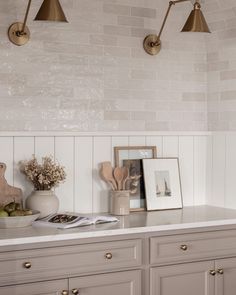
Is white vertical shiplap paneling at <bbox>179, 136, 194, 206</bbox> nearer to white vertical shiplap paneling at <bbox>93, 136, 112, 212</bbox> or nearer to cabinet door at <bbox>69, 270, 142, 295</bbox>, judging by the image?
white vertical shiplap paneling at <bbox>93, 136, 112, 212</bbox>

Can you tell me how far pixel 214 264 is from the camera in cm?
346

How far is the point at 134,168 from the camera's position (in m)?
3.85

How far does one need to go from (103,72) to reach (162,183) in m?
0.82

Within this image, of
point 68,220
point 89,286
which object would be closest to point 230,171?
point 68,220

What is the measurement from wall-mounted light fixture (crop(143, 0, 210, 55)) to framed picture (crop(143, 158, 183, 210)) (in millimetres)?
736

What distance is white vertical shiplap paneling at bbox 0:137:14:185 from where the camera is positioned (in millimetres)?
3444

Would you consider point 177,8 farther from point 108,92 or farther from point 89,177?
point 89,177

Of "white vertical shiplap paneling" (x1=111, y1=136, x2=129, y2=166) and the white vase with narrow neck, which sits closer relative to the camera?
the white vase with narrow neck

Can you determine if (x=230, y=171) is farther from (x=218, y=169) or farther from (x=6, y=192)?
(x=6, y=192)

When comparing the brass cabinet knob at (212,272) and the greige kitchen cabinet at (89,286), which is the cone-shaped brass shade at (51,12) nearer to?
the greige kitchen cabinet at (89,286)

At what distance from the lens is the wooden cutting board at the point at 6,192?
3.39 m

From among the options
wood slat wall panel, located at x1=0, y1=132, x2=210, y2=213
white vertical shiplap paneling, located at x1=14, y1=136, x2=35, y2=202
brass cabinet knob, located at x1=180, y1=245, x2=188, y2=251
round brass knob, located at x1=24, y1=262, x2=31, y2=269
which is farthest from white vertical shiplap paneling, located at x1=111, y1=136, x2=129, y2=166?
round brass knob, located at x1=24, y1=262, x2=31, y2=269

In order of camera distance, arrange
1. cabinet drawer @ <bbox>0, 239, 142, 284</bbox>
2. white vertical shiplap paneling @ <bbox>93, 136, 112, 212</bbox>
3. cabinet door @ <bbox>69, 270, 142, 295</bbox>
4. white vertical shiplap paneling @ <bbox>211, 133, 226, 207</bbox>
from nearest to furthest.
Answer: cabinet drawer @ <bbox>0, 239, 142, 284</bbox>, cabinet door @ <bbox>69, 270, 142, 295</bbox>, white vertical shiplap paneling @ <bbox>93, 136, 112, 212</bbox>, white vertical shiplap paneling @ <bbox>211, 133, 226, 207</bbox>

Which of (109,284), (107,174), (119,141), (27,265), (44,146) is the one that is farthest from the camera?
(119,141)
